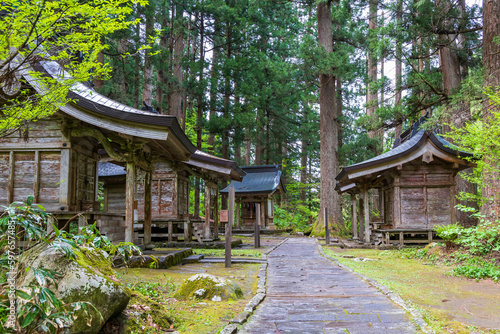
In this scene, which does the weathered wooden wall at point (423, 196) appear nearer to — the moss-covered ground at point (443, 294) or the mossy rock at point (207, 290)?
the moss-covered ground at point (443, 294)

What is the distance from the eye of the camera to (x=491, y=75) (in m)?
10.6

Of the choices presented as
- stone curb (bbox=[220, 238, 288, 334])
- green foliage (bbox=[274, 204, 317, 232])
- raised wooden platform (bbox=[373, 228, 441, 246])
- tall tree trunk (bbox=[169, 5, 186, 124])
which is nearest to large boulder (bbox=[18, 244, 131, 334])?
stone curb (bbox=[220, 238, 288, 334])

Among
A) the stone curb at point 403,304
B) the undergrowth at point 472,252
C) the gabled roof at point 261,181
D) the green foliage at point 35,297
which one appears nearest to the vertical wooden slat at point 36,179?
the green foliage at point 35,297

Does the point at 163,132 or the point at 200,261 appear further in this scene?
the point at 200,261

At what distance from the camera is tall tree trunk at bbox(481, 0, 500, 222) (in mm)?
10194

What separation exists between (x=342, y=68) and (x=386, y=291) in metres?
16.1

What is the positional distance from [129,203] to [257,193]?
64.8ft

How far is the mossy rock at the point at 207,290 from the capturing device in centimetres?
556

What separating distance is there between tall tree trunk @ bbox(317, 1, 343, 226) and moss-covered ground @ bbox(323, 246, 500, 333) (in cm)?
1174

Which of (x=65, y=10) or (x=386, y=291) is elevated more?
(x=65, y=10)

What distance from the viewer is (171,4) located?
23.0m

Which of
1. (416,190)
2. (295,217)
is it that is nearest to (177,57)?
(416,190)

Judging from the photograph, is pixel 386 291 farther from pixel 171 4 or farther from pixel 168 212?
pixel 171 4

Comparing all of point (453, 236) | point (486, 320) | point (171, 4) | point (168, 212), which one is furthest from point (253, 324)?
point (171, 4)
